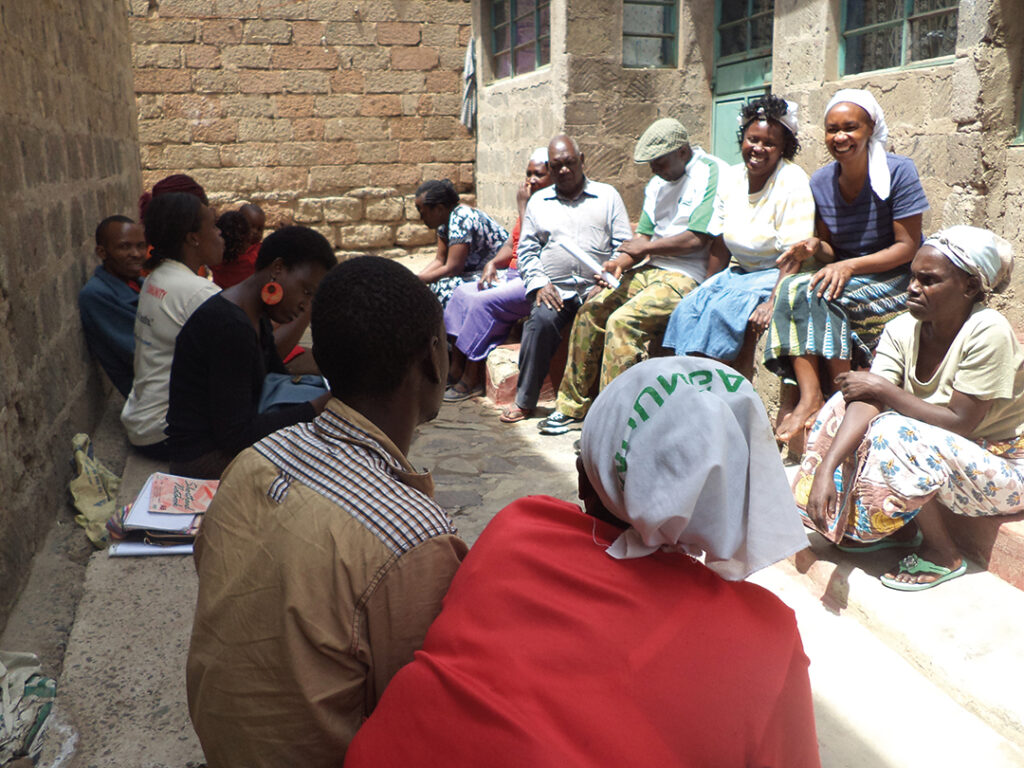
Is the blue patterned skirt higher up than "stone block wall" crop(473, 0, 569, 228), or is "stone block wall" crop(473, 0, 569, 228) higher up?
"stone block wall" crop(473, 0, 569, 228)

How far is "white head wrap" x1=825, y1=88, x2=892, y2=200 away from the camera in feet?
13.0

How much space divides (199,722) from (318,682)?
280mm

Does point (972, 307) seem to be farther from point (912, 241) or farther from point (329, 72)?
point (329, 72)

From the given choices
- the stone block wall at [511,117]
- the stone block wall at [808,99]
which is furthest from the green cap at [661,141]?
the stone block wall at [511,117]

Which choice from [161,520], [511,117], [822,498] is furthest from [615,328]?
[511,117]

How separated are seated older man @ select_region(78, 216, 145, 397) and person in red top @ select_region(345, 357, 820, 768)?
3791 mm

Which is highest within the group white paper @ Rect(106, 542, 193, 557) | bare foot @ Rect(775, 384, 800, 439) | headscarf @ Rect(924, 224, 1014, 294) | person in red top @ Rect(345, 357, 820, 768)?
headscarf @ Rect(924, 224, 1014, 294)

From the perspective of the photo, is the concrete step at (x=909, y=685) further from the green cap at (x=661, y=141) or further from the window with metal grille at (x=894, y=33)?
the window with metal grille at (x=894, y=33)

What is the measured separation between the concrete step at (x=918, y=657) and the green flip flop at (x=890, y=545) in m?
0.03

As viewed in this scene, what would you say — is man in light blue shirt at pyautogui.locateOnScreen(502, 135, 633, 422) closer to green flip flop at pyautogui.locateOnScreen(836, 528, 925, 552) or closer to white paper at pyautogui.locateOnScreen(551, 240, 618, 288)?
white paper at pyautogui.locateOnScreen(551, 240, 618, 288)

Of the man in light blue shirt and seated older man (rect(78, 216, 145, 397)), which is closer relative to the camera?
seated older man (rect(78, 216, 145, 397))

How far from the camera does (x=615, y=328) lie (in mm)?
5172

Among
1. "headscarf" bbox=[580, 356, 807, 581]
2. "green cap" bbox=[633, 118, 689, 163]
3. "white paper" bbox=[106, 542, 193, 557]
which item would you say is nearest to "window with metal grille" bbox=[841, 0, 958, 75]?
"green cap" bbox=[633, 118, 689, 163]

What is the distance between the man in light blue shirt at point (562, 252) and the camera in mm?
5754
